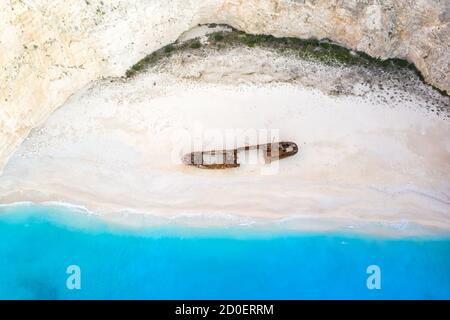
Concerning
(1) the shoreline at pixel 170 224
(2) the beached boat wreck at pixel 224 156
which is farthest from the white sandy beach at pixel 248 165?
(2) the beached boat wreck at pixel 224 156

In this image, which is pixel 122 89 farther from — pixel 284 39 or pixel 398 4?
pixel 398 4

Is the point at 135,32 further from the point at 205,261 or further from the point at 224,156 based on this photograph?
the point at 205,261

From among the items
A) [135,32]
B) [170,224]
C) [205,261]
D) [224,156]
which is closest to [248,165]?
[224,156]

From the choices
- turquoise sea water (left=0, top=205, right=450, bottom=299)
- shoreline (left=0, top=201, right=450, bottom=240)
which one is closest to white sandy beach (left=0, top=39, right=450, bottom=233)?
shoreline (left=0, top=201, right=450, bottom=240)

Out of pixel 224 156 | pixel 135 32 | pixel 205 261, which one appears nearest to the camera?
pixel 135 32

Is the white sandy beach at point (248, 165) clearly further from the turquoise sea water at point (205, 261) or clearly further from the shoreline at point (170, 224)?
the turquoise sea water at point (205, 261)

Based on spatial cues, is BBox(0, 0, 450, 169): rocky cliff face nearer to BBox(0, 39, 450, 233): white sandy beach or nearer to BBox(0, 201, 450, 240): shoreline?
BBox(0, 39, 450, 233): white sandy beach

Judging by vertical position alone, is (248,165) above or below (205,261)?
above
